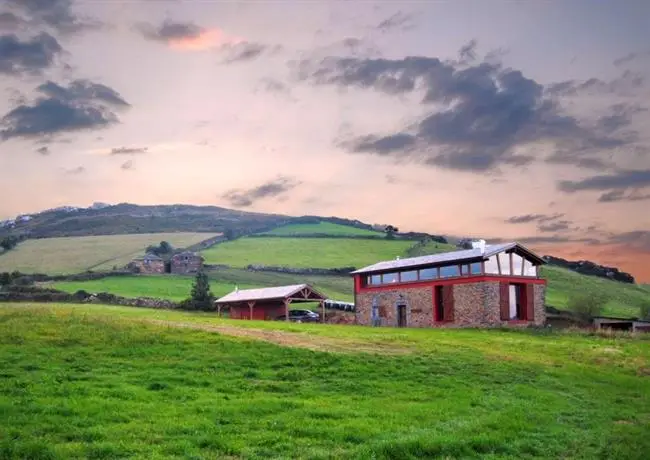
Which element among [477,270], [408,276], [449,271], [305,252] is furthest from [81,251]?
[477,270]

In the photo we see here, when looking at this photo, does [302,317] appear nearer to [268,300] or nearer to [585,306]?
[268,300]

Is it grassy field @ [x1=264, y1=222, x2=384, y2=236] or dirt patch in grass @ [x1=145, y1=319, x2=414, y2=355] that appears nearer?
dirt patch in grass @ [x1=145, y1=319, x2=414, y2=355]

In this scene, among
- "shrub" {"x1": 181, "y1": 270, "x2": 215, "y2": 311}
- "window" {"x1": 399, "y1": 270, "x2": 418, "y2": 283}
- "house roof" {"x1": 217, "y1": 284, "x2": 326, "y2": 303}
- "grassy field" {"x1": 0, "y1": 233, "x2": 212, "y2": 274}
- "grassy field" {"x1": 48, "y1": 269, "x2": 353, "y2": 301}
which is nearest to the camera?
"window" {"x1": 399, "y1": 270, "x2": 418, "y2": 283}

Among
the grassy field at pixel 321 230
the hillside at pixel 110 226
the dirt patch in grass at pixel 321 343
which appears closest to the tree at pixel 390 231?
the grassy field at pixel 321 230

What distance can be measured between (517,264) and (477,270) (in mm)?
5592

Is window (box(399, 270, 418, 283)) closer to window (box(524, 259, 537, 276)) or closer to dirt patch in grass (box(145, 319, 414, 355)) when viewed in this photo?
window (box(524, 259, 537, 276))

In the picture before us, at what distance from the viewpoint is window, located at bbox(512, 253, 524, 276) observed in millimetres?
67312

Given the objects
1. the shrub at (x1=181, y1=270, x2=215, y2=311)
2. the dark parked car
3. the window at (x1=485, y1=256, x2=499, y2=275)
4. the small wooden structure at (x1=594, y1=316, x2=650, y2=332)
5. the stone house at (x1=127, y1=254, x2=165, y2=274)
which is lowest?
the small wooden structure at (x1=594, y1=316, x2=650, y2=332)

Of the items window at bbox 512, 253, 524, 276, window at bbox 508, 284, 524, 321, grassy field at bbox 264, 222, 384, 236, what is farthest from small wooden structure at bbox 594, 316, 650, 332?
grassy field at bbox 264, 222, 384, 236

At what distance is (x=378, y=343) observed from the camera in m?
38.3

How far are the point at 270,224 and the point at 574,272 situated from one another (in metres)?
78.9

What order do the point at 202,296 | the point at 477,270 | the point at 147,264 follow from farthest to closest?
the point at 147,264 → the point at 202,296 → the point at 477,270

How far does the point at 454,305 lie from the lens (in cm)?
6544

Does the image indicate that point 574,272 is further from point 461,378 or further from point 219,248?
point 461,378
